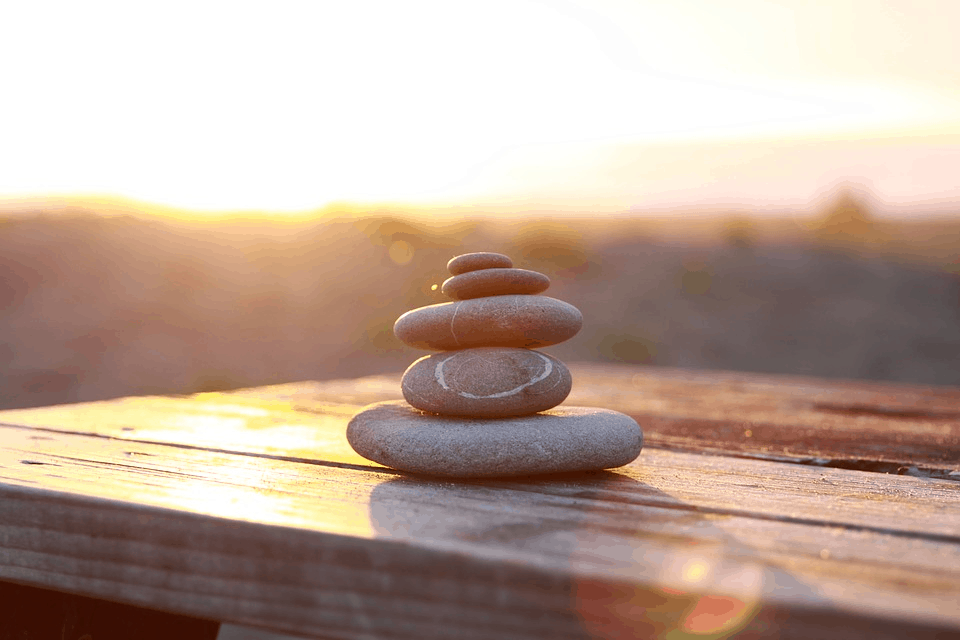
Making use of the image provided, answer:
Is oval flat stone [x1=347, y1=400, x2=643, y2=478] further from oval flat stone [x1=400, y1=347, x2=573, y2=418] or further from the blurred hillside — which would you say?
the blurred hillside

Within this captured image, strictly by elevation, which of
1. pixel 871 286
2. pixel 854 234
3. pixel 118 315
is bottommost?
pixel 118 315

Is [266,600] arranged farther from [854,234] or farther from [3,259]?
[854,234]

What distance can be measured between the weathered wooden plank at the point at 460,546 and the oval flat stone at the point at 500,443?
50 mm

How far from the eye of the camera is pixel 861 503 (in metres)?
1.98

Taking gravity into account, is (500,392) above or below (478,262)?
below

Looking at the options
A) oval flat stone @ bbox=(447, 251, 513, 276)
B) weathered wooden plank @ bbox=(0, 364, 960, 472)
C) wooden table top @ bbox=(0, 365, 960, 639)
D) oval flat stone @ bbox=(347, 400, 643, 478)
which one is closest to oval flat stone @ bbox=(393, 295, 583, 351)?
oval flat stone @ bbox=(447, 251, 513, 276)

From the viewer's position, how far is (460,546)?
1.42 m

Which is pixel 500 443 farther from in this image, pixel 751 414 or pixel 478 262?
pixel 751 414

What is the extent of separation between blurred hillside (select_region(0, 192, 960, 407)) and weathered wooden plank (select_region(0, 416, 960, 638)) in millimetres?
12805

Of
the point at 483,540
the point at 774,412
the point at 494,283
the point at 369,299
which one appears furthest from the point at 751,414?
the point at 369,299

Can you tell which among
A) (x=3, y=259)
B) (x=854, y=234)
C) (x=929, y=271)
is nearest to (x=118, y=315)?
(x=3, y=259)

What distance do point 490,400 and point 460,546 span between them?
36.0 inches

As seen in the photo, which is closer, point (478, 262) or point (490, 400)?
point (490, 400)

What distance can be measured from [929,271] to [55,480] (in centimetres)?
2553
